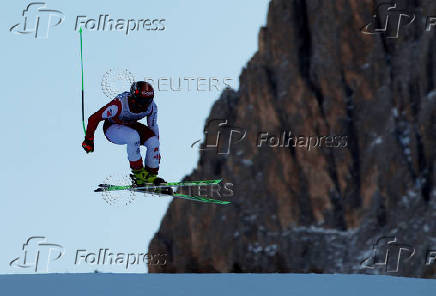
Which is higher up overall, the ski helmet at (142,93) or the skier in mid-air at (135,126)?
the ski helmet at (142,93)

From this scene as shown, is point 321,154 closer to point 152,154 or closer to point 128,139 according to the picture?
point 152,154

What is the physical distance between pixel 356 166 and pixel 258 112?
11.7 m

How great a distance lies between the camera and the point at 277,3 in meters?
98.2

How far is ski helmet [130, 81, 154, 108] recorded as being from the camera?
22.2 m

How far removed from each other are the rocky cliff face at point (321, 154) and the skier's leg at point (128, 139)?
58939mm

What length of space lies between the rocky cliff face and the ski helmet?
59.7 meters

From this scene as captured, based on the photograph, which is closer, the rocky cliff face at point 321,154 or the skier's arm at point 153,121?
the skier's arm at point 153,121

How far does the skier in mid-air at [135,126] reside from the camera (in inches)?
885

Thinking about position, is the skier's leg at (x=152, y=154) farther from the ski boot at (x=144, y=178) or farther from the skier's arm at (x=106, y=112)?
the skier's arm at (x=106, y=112)

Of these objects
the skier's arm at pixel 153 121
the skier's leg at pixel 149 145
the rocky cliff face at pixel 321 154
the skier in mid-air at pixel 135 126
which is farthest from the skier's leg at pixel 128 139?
the rocky cliff face at pixel 321 154

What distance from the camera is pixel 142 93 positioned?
22.2 meters
